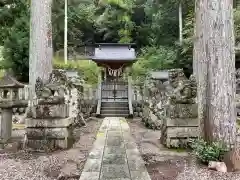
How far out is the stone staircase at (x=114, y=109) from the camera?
15.8 m

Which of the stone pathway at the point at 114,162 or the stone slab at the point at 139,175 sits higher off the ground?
the stone pathway at the point at 114,162

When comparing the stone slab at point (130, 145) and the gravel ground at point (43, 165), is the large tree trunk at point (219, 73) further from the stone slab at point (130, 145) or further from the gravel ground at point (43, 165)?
the gravel ground at point (43, 165)

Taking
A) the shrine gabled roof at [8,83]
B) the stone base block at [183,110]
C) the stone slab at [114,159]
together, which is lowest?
the stone slab at [114,159]

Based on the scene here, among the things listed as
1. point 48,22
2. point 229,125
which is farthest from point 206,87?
point 48,22

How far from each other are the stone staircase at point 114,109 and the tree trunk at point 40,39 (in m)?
6.72

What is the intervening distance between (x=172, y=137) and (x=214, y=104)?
200 cm

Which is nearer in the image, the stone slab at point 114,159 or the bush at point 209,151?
the bush at point 209,151

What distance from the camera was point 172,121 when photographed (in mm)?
6742

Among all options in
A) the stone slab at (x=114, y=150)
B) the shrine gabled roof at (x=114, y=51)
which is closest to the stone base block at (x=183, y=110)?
the stone slab at (x=114, y=150)

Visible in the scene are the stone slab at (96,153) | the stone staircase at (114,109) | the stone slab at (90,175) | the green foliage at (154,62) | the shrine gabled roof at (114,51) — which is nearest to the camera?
the stone slab at (90,175)

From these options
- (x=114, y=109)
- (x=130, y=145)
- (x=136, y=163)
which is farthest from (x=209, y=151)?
(x=114, y=109)

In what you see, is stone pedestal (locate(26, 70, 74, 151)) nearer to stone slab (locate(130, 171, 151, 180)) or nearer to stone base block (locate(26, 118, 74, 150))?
stone base block (locate(26, 118, 74, 150))

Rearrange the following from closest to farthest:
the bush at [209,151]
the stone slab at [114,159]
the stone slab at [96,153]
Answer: the bush at [209,151] → the stone slab at [114,159] → the stone slab at [96,153]

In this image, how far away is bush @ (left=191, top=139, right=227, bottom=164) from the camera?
191 inches
